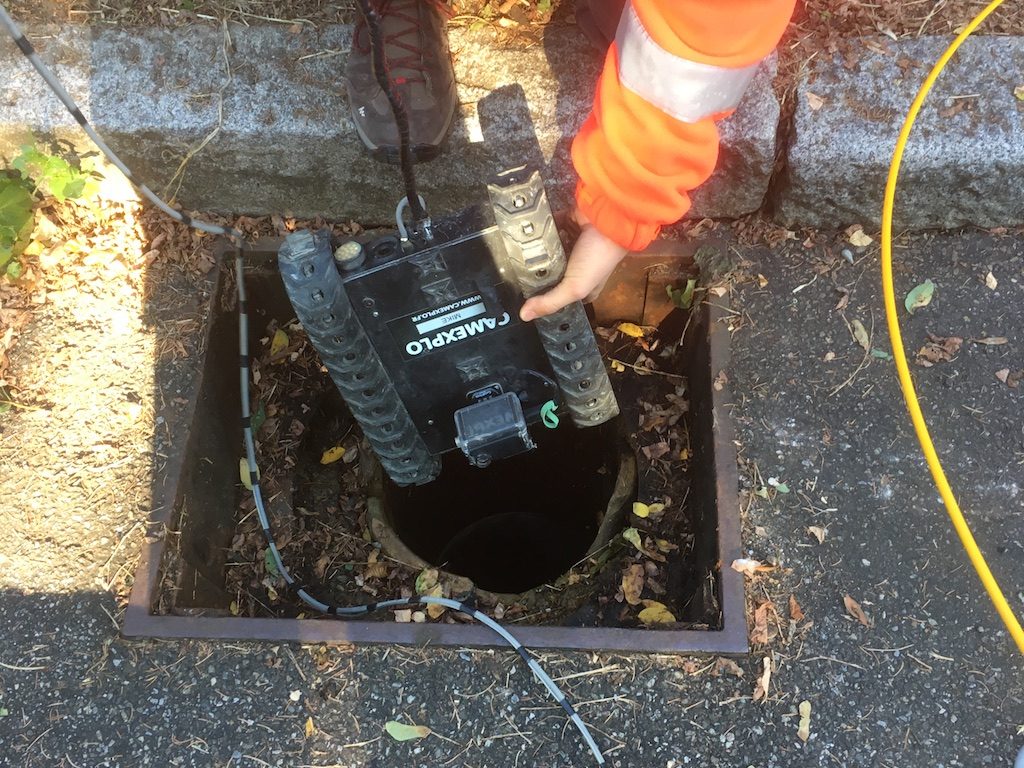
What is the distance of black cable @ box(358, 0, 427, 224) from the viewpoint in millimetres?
1262

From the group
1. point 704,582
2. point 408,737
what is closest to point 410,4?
point 704,582

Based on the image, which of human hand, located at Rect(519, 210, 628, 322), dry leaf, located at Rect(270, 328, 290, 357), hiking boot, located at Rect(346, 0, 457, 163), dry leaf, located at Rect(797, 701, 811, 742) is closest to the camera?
human hand, located at Rect(519, 210, 628, 322)

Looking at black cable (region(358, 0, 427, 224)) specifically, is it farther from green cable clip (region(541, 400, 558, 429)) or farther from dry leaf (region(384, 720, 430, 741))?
dry leaf (region(384, 720, 430, 741))

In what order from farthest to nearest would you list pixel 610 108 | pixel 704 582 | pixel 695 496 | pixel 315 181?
pixel 315 181 < pixel 695 496 < pixel 704 582 < pixel 610 108

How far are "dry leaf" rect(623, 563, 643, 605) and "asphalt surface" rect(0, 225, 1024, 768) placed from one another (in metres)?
0.30

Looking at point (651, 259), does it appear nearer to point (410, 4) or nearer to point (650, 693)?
point (410, 4)

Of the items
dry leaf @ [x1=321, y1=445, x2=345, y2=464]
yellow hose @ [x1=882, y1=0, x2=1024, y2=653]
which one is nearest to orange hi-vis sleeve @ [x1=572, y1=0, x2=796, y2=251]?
yellow hose @ [x1=882, y1=0, x2=1024, y2=653]

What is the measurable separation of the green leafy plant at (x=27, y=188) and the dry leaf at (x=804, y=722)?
2.41 m

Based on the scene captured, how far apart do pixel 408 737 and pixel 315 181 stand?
5.16ft

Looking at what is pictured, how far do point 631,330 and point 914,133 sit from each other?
0.97 meters

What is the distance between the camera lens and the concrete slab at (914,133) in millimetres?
2146

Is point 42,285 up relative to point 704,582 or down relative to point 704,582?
up

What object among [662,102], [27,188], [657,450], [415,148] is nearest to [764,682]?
[657,450]

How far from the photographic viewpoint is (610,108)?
147cm
